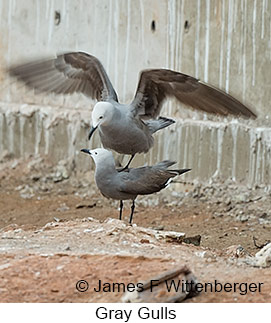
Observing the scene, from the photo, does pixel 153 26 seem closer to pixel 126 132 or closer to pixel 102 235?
pixel 126 132

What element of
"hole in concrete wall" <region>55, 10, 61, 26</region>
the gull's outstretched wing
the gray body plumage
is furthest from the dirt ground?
"hole in concrete wall" <region>55, 10, 61, 26</region>

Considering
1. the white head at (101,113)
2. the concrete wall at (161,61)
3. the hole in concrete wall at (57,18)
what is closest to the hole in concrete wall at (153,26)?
the concrete wall at (161,61)

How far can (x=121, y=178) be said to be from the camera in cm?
640

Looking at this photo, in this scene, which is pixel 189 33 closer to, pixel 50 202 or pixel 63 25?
pixel 63 25

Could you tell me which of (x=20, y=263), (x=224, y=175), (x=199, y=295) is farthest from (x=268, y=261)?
(x=224, y=175)

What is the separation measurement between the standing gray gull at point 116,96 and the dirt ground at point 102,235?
0.74 metres

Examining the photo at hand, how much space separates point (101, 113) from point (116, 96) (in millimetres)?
697

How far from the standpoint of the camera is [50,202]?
8.82m

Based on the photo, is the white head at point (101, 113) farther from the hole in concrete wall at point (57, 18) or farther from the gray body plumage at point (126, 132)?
the hole in concrete wall at point (57, 18)

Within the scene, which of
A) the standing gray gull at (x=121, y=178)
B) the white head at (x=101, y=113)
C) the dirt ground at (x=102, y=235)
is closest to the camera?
the dirt ground at (x=102, y=235)

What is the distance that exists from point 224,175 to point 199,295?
4.21 metres

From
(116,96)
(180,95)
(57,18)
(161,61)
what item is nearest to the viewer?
(180,95)

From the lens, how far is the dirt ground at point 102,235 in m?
4.36

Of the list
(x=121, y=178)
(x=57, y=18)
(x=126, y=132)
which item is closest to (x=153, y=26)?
(x=57, y=18)
